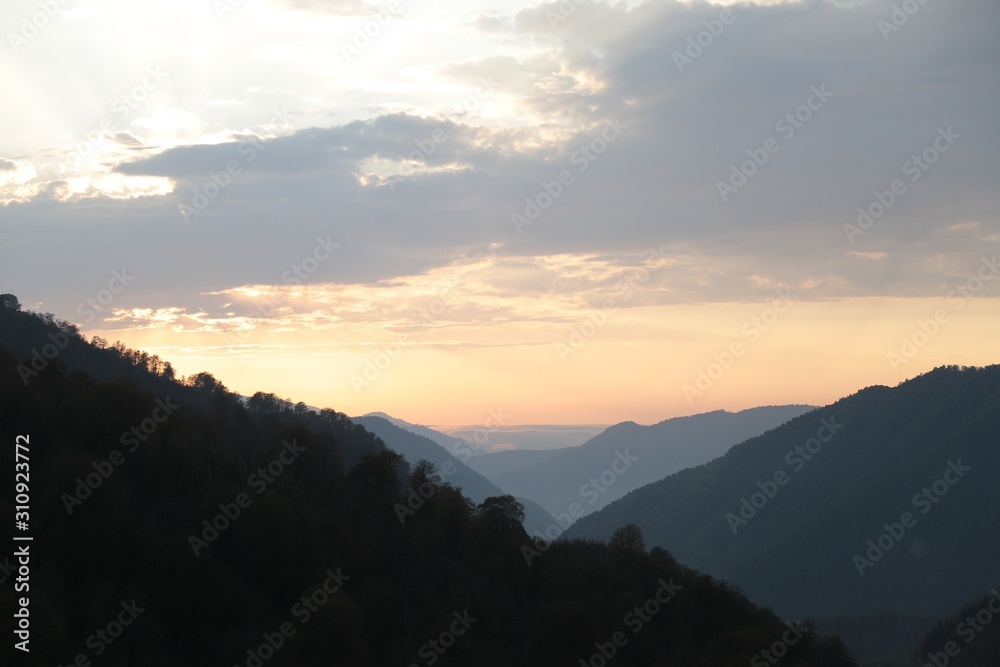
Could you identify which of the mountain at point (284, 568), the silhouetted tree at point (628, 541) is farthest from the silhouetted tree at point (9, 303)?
the silhouetted tree at point (628, 541)

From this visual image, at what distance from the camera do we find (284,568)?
289 ft

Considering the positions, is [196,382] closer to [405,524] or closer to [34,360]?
[34,360]

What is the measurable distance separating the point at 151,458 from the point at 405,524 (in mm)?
30733

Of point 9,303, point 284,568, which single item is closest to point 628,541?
point 284,568

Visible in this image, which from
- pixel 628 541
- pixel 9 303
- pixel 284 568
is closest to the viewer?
pixel 284 568

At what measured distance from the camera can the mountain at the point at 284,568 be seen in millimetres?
74188

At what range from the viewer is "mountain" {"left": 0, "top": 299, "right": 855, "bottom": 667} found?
74.2 meters

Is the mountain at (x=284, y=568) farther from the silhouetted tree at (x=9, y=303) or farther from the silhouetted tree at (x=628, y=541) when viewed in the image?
the silhouetted tree at (x=9, y=303)

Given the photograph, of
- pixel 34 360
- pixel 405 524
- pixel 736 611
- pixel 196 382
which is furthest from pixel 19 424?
pixel 196 382

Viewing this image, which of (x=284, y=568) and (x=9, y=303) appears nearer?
(x=284, y=568)

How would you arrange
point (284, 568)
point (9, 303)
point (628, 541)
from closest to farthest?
point (284, 568), point (628, 541), point (9, 303)

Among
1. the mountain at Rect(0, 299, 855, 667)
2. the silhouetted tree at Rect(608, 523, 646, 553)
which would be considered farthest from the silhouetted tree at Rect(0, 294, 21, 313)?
the silhouetted tree at Rect(608, 523, 646, 553)

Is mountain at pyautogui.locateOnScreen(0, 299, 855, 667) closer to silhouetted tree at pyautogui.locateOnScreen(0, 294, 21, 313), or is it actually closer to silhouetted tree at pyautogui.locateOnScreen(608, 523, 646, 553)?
silhouetted tree at pyautogui.locateOnScreen(608, 523, 646, 553)

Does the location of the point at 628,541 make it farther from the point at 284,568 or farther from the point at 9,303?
the point at 9,303
